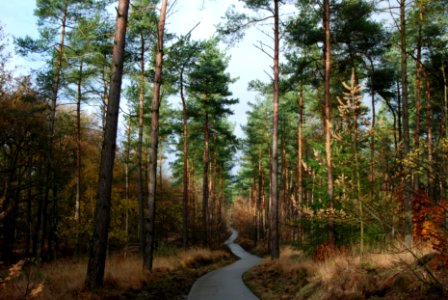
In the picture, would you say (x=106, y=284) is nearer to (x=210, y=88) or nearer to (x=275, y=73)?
(x=275, y=73)

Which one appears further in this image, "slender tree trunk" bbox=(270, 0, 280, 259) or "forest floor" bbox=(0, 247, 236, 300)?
"slender tree trunk" bbox=(270, 0, 280, 259)

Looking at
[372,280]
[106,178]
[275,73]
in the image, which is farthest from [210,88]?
[372,280]

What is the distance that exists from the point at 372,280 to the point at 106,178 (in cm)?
622

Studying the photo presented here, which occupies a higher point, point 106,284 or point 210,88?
point 210,88

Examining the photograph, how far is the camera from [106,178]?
921 cm

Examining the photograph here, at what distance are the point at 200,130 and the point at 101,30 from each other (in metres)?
17.5

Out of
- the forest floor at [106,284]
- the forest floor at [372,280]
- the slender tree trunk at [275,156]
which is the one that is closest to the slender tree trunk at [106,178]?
the forest floor at [106,284]

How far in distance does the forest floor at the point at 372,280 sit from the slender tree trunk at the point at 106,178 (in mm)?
4382

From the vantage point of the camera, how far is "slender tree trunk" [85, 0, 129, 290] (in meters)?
8.96

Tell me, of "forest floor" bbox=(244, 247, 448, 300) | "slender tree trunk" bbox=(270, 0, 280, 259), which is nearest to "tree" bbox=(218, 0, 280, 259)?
"slender tree trunk" bbox=(270, 0, 280, 259)

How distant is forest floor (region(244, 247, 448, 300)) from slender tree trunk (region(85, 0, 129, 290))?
4.38 metres

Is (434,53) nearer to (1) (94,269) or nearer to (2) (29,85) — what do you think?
(1) (94,269)

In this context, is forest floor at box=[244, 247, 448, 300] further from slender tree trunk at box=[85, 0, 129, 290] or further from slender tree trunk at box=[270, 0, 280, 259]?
slender tree trunk at box=[270, 0, 280, 259]

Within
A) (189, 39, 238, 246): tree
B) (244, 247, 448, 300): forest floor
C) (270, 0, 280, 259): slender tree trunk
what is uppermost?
(189, 39, 238, 246): tree
